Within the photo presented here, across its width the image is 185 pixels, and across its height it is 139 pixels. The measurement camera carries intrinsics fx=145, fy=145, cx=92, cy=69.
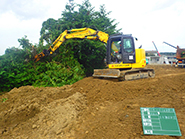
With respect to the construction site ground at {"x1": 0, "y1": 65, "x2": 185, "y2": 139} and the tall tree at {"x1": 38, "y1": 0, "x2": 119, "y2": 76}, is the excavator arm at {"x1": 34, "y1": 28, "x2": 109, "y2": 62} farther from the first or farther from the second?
the construction site ground at {"x1": 0, "y1": 65, "x2": 185, "y2": 139}

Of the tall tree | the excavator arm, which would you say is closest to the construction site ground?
the excavator arm

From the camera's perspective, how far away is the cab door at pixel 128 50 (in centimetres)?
745

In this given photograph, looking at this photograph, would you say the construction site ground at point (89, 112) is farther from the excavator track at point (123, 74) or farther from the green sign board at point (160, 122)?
the excavator track at point (123, 74)

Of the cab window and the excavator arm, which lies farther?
the excavator arm

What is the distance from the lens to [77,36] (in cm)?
916

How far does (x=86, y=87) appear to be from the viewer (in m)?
6.41

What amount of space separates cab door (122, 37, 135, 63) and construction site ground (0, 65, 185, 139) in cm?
166

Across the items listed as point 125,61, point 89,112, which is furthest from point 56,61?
point 89,112

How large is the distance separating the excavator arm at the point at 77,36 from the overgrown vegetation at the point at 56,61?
39cm

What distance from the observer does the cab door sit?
7.45 metres

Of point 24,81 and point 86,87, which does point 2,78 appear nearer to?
point 24,81

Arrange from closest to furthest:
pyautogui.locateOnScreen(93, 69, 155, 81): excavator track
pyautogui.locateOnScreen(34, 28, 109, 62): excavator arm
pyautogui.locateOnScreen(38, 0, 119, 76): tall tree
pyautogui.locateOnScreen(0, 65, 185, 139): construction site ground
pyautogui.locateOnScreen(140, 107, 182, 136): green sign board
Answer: pyautogui.locateOnScreen(140, 107, 182, 136): green sign board → pyautogui.locateOnScreen(0, 65, 185, 139): construction site ground → pyautogui.locateOnScreen(93, 69, 155, 81): excavator track → pyautogui.locateOnScreen(34, 28, 109, 62): excavator arm → pyautogui.locateOnScreen(38, 0, 119, 76): tall tree

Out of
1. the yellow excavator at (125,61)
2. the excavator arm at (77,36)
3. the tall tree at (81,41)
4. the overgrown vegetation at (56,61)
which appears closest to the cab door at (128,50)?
the yellow excavator at (125,61)

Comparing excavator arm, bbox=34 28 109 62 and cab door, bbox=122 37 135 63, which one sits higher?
excavator arm, bbox=34 28 109 62
